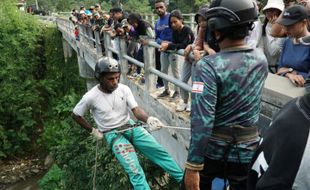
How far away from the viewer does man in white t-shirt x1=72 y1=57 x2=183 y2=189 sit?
13.8ft

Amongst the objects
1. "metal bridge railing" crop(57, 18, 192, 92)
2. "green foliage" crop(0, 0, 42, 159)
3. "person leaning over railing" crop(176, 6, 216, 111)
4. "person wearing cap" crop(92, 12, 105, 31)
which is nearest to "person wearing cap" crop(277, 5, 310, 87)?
"person leaning over railing" crop(176, 6, 216, 111)

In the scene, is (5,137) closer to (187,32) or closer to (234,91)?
(187,32)

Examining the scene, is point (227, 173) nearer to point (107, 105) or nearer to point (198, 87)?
point (198, 87)

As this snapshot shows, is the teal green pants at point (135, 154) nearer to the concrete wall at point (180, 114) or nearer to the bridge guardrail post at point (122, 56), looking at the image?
the concrete wall at point (180, 114)

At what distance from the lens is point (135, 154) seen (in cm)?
426

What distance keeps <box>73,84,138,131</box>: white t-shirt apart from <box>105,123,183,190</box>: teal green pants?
0.20m

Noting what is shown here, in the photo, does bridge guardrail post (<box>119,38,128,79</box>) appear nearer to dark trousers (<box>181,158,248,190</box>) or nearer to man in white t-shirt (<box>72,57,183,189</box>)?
man in white t-shirt (<box>72,57,183,189</box>)

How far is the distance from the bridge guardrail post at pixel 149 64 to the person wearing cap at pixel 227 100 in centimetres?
330

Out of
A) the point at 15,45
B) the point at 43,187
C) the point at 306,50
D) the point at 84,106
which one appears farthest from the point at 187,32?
the point at 15,45

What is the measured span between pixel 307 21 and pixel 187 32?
2.01 metres

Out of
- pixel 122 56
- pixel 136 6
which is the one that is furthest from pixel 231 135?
pixel 136 6

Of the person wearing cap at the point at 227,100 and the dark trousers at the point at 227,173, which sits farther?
the dark trousers at the point at 227,173

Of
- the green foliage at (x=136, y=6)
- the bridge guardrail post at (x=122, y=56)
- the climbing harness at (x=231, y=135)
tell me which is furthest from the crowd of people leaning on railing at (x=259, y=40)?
the green foliage at (x=136, y=6)

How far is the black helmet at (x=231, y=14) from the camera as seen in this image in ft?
7.31
